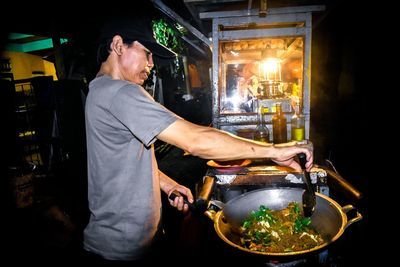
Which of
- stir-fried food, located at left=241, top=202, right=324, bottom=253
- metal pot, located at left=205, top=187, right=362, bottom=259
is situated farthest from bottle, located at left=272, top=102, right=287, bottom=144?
stir-fried food, located at left=241, top=202, right=324, bottom=253

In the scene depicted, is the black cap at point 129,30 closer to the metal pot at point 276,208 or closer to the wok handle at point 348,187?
the metal pot at point 276,208

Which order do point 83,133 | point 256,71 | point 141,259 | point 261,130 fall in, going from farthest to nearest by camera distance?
point 83,133 → point 256,71 → point 261,130 → point 141,259

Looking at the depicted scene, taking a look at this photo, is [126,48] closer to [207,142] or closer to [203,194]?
[207,142]

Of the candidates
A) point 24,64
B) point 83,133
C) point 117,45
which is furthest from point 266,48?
point 24,64

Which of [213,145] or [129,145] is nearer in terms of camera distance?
[213,145]

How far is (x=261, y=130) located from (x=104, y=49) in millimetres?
3200

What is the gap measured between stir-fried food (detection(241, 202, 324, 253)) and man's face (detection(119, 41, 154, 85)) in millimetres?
1625

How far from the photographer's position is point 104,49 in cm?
221

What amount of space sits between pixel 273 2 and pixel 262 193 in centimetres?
361

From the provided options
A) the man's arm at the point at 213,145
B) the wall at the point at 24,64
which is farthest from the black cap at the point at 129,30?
the wall at the point at 24,64

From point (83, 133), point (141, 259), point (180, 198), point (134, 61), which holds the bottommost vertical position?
point (141, 259)

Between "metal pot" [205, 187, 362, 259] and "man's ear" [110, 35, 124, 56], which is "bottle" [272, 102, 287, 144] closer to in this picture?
"metal pot" [205, 187, 362, 259]

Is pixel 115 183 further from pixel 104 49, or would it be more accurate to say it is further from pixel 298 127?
pixel 298 127

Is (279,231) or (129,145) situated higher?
(129,145)
